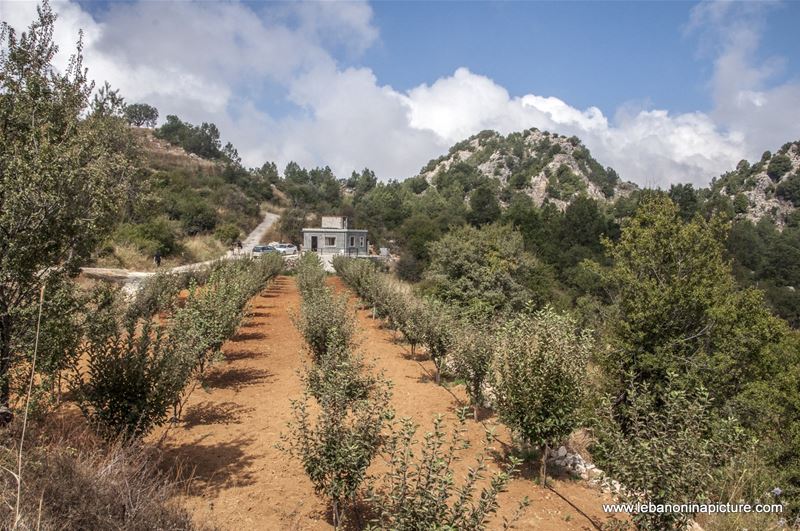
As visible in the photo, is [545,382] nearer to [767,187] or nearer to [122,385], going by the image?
[122,385]

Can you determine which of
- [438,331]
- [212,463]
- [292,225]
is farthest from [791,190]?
[212,463]

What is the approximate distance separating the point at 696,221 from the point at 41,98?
1291 cm

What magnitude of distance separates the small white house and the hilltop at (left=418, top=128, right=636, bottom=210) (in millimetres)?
63229

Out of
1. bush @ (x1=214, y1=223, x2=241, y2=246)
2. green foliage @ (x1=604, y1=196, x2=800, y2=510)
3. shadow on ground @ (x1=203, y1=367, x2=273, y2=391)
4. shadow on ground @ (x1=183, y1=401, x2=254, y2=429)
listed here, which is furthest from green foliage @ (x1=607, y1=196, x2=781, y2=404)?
bush @ (x1=214, y1=223, x2=241, y2=246)

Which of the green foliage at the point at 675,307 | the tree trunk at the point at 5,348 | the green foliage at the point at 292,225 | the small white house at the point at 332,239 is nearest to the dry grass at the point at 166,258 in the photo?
the small white house at the point at 332,239

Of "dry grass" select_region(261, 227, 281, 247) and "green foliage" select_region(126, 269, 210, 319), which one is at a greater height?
"dry grass" select_region(261, 227, 281, 247)

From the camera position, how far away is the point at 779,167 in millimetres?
102062

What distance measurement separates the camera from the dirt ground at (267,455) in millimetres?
5586

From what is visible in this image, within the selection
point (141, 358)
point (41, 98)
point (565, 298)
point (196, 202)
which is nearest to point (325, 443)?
point (141, 358)

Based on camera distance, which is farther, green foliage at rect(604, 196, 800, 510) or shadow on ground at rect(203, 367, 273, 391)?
shadow on ground at rect(203, 367, 273, 391)

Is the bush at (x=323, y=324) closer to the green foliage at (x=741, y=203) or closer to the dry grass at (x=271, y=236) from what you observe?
the dry grass at (x=271, y=236)

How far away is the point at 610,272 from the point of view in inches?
451

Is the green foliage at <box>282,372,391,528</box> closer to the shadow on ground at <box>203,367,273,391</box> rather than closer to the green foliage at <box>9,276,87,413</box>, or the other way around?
the green foliage at <box>9,276,87,413</box>

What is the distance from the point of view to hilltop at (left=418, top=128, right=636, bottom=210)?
4737 inches
